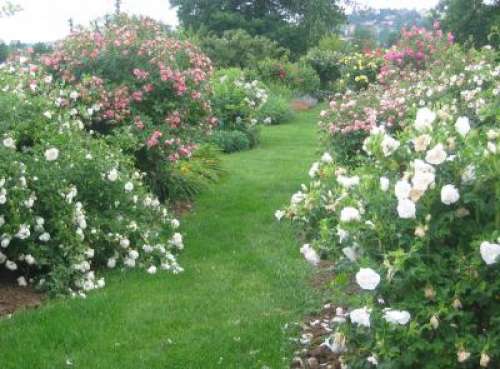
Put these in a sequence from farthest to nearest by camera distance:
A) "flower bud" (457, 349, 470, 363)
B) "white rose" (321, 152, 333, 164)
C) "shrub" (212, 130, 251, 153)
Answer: "shrub" (212, 130, 251, 153) → "white rose" (321, 152, 333, 164) → "flower bud" (457, 349, 470, 363)

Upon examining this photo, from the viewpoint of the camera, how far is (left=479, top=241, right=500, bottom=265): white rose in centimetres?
275

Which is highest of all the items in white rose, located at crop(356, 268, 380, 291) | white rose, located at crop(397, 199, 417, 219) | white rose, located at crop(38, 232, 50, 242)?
white rose, located at crop(397, 199, 417, 219)

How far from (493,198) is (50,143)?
13.9 ft

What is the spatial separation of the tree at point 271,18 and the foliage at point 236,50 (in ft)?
31.0

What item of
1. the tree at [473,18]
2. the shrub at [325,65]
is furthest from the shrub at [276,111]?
the tree at [473,18]

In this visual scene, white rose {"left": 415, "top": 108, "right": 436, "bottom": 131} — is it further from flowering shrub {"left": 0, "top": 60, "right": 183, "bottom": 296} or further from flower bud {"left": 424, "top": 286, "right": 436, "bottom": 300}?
flowering shrub {"left": 0, "top": 60, "right": 183, "bottom": 296}

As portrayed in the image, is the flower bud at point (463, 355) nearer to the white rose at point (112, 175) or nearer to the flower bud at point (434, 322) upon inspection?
the flower bud at point (434, 322)

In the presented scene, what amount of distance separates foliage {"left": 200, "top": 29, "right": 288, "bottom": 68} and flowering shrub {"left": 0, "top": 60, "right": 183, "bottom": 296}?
797 inches

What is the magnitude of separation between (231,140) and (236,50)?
569 inches

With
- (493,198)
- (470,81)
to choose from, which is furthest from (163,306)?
(470,81)

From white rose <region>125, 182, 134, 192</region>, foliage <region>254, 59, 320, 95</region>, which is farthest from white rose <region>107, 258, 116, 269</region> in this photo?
foliage <region>254, 59, 320, 95</region>

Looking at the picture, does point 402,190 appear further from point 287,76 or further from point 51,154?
point 287,76

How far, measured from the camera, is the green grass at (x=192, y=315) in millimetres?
4203

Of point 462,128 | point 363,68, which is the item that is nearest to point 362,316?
point 462,128
